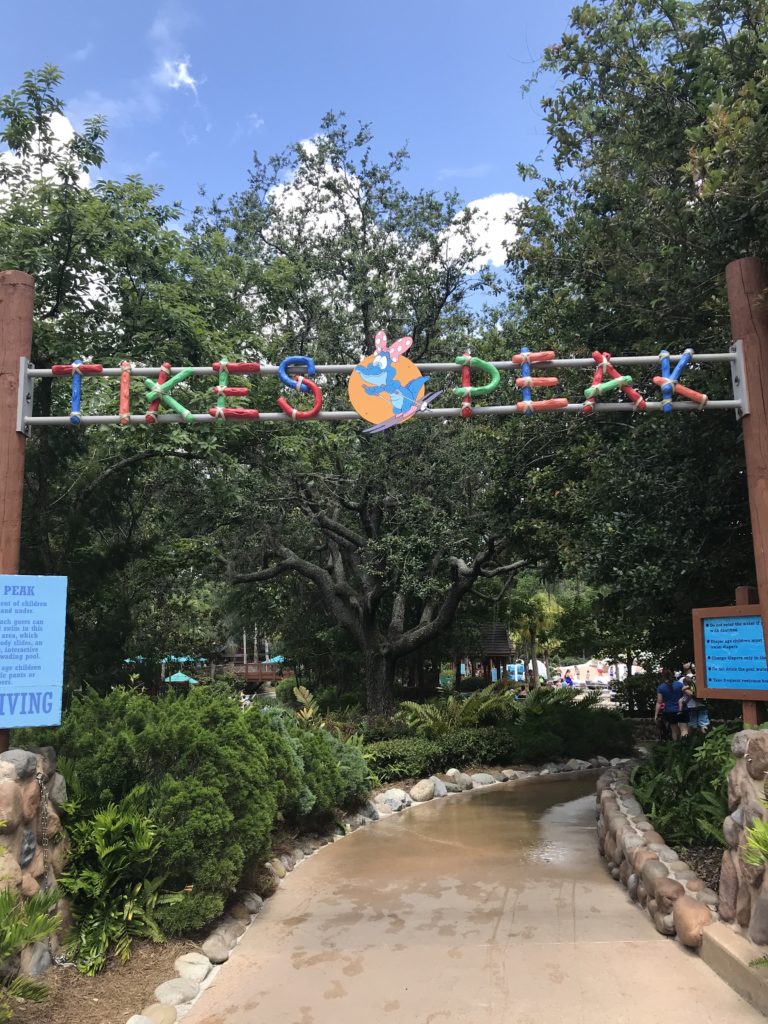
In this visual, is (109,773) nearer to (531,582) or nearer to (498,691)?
(498,691)

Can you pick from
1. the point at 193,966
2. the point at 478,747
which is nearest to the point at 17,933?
the point at 193,966

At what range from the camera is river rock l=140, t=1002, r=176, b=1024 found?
162 inches

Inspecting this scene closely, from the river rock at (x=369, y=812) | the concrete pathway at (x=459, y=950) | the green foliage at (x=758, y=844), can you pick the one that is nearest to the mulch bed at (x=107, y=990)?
the concrete pathway at (x=459, y=950)

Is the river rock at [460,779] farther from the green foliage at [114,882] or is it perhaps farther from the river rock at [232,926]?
the green foliage at [114,882]

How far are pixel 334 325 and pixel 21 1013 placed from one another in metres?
11.9

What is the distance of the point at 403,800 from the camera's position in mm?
10484

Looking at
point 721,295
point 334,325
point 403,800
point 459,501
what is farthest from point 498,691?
point 721,295

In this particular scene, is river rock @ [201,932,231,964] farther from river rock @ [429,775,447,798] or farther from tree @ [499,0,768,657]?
river rock @ [429,775,447,798]

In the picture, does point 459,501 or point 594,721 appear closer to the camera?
point 459,501

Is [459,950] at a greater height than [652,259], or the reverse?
[652,259]

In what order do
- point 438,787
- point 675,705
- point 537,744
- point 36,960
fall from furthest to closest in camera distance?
point 537,744, point 675,705, point 438,787, point 36,960

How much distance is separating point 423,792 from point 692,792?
4.88 m

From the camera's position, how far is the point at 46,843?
4.77m

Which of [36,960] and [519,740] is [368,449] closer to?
[519,740]
